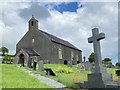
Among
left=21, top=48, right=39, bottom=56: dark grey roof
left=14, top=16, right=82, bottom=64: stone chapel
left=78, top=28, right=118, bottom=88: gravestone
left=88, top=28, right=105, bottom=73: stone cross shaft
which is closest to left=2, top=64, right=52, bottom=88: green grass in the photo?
left=78, top=28, right=118, bottom=88: gravestone

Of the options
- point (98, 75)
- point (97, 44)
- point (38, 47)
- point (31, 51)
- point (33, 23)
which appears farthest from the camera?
point (33, 23)

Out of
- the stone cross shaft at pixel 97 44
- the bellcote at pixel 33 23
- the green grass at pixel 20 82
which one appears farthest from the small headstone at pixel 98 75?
the bellcote at pixel 33 23

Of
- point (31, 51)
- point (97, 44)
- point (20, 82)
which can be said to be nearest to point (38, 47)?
point (31, 51)

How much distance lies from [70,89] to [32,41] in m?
41.9

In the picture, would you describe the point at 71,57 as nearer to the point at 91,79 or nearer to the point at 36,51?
the point at 36,51

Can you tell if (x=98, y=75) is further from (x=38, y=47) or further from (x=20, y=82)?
(x=38, y=47)

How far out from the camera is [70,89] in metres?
9.96

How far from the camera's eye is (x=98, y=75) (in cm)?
1138

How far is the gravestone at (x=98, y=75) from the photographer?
1097cm

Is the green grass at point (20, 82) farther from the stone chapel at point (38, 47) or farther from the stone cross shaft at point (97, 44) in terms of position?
the stone chapel at point (38, 47)

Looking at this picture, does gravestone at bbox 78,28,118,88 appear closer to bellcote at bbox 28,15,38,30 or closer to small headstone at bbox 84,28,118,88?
small headstone at bbox 84,28,118,88

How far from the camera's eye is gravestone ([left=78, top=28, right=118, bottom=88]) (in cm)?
1097

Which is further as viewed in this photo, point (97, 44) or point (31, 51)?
point (31, 51)

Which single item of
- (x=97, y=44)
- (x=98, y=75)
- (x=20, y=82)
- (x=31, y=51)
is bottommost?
(x=20, y=82)
